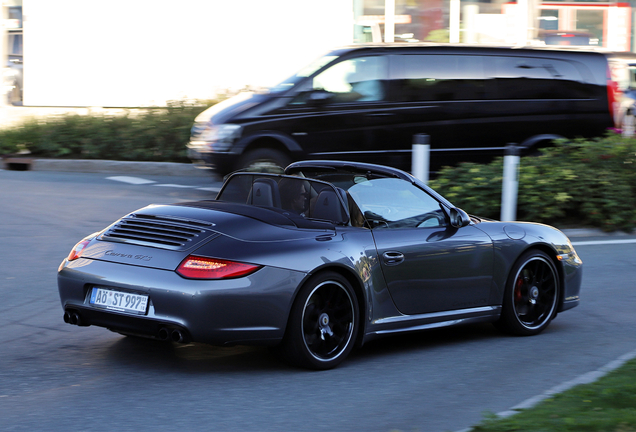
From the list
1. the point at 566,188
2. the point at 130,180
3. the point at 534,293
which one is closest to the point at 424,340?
the point at 534,293

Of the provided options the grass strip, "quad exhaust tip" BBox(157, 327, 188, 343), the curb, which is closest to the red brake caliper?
the grass strip

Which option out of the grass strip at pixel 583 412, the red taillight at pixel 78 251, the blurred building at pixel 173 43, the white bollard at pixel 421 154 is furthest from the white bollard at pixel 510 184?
the blurred building at pixel 173 43

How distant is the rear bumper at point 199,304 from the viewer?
5047 mm

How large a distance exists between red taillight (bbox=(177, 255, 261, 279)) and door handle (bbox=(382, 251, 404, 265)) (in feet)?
3.59

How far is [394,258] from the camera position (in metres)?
5.92

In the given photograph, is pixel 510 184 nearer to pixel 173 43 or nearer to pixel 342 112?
pixel 342 112

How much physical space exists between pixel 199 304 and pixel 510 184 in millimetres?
7004

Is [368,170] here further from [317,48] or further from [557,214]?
[317,48]

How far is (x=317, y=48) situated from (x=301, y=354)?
54.7 ft

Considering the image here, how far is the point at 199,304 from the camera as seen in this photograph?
5023 millimetres

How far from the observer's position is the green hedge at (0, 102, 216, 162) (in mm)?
16094

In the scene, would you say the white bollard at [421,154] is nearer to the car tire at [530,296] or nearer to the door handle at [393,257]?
the car tire at [530,296]

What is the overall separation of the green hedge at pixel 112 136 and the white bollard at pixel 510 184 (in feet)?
21.5

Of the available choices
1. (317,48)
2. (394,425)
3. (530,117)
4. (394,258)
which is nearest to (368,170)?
(394,258)
